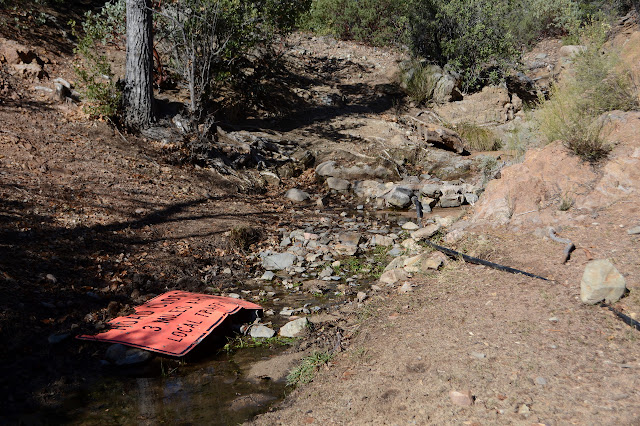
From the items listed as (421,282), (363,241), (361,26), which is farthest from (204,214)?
(361,26)

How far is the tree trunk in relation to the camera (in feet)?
23.6

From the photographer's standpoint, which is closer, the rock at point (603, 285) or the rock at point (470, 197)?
the rock at point (603, 285)

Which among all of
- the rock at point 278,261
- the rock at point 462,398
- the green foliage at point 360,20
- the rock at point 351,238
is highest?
the green foliage at point 360,20

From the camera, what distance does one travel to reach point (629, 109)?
5664mm

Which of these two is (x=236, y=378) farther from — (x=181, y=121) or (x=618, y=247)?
(x=181, y=121)

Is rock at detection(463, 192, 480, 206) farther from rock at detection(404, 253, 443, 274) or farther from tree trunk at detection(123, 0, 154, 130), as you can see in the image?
tree trunk at detection(123, 0, 154, 130)

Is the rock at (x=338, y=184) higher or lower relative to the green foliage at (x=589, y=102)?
lower

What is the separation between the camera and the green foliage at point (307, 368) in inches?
124

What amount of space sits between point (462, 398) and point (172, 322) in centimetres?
225

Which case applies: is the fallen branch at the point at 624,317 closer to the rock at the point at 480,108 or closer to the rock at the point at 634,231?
the rock at the point at 634,231

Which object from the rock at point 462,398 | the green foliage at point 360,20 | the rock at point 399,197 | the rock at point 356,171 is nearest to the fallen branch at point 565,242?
the rock at point 462,398

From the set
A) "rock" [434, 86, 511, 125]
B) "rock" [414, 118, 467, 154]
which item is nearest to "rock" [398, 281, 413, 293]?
"rock" [414, 118, 467, 154]

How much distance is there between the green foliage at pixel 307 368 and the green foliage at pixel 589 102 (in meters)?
3.51

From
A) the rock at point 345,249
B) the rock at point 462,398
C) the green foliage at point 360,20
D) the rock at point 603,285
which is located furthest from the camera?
the green foliage at point 360,20
